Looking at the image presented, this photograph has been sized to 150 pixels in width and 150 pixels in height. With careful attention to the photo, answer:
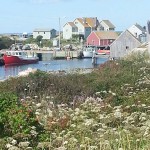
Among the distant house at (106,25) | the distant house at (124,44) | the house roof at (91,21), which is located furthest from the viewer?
the distant house at (106,25)

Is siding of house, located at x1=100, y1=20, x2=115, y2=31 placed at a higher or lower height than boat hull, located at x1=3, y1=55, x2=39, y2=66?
higher

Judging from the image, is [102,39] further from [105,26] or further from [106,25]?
[106,25]

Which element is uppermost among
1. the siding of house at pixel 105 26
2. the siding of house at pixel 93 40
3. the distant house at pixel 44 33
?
the siding of house at pixel 105 26

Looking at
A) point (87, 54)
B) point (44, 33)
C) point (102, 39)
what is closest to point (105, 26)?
point (44, 33)

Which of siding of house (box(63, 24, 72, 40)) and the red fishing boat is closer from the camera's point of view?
the red fishing boat

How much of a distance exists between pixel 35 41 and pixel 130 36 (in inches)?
2412

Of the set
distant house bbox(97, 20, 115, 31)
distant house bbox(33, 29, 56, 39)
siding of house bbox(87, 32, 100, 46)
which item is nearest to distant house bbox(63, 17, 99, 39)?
distant house bbox(97, 20, 115, 31)

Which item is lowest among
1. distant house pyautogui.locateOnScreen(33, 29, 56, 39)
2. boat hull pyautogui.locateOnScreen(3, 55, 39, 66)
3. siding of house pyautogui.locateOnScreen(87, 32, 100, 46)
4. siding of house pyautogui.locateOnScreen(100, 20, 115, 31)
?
boat hull pyautogui.locateOnScreen(3, 55, 39, 66)

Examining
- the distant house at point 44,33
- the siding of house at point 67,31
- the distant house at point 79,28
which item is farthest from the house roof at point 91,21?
the distant house at point 44,33

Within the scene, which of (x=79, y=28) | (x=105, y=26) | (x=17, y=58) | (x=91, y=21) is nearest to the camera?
(x=17, y=58)

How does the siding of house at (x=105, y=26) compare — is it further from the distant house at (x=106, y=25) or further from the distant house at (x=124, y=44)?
the distant house at (x=124, y=44)

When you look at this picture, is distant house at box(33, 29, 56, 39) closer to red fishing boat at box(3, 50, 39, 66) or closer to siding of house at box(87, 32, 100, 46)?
siding of house at box(87, 32, 100, 46)

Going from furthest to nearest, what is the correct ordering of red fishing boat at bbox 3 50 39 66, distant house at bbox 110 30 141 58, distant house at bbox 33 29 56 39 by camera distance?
distant house at bbox 33 29 56 39
red fishing boat at bbox 3 50 39 66
distant house at bbox 110 30 141 58

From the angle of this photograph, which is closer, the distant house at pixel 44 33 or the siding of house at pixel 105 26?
the siding of house at pixel 105 26
